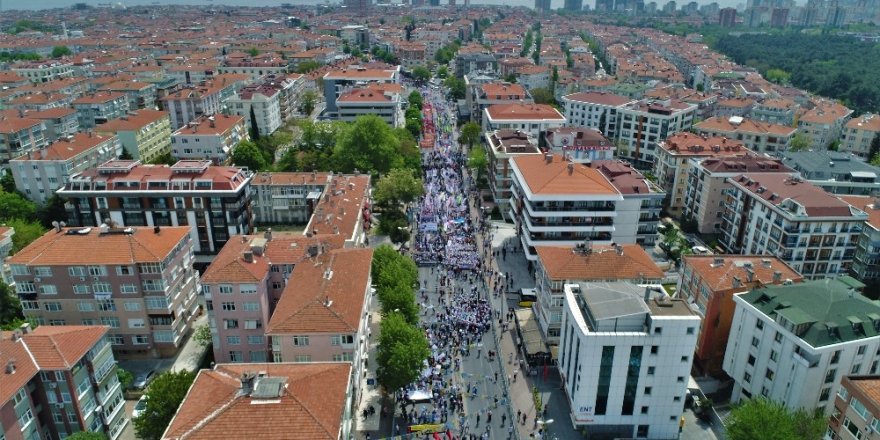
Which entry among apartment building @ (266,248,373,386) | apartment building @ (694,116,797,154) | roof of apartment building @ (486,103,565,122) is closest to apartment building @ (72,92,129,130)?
roof of apartment building @ (486,103,565,122)

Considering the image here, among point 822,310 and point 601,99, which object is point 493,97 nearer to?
point 601,99

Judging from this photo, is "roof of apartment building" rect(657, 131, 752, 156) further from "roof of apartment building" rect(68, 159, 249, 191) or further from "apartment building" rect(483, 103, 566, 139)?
"roof of apartment building" rect(68, 159, 249, 191)

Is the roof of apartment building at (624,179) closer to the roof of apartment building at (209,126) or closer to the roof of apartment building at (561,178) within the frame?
the roof of apartment building at (561,178)

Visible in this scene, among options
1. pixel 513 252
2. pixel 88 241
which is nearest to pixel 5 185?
pixel 88 241

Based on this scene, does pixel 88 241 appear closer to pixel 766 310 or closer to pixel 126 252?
pixel 126 252

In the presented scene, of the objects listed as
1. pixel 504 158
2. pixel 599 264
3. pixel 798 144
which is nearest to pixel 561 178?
pixel 599 264

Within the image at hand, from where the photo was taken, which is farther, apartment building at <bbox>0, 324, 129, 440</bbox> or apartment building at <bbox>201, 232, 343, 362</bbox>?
apartment building at <bbox>201, 232, 343, 362</bbox>

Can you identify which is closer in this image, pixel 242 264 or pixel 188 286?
pixel 242 264
